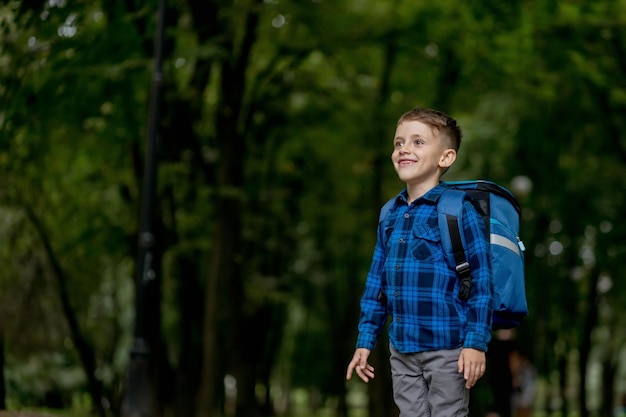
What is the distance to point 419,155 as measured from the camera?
13.2 ft

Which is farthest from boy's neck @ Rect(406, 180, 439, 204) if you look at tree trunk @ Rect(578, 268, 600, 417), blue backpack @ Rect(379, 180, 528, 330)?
tree trunk @ Rect(578, 268, 600, 417)

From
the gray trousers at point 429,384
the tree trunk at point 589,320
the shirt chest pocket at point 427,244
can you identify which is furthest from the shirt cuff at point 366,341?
the tree trunk at point 589,320

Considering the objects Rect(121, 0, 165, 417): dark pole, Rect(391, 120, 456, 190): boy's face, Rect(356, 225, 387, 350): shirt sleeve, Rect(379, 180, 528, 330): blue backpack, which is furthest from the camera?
Rect(121, 0, 165, 417): dark pole

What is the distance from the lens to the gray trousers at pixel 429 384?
3865 millimetres

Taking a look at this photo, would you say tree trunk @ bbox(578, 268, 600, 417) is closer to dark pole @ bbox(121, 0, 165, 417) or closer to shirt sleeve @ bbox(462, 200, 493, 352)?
dark pole @ bbox(121, 0, 165, 417)

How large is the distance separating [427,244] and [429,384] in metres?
0.59

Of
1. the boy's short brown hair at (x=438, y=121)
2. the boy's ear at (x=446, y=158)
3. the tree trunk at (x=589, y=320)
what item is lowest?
the tree trunk at (x=589, y=320)

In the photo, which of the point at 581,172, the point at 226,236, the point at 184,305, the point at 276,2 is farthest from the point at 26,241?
the point at 581,172

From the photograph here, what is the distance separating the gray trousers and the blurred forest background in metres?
7.14

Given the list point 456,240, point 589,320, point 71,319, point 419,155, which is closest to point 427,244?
point 456,240

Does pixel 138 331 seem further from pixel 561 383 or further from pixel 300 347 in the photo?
pixel 300 347

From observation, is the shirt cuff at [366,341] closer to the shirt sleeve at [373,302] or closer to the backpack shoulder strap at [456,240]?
the shirt sleeve at [373,302]

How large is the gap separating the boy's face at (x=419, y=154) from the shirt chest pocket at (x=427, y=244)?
23cm

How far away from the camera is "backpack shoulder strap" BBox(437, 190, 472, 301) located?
3869mm
